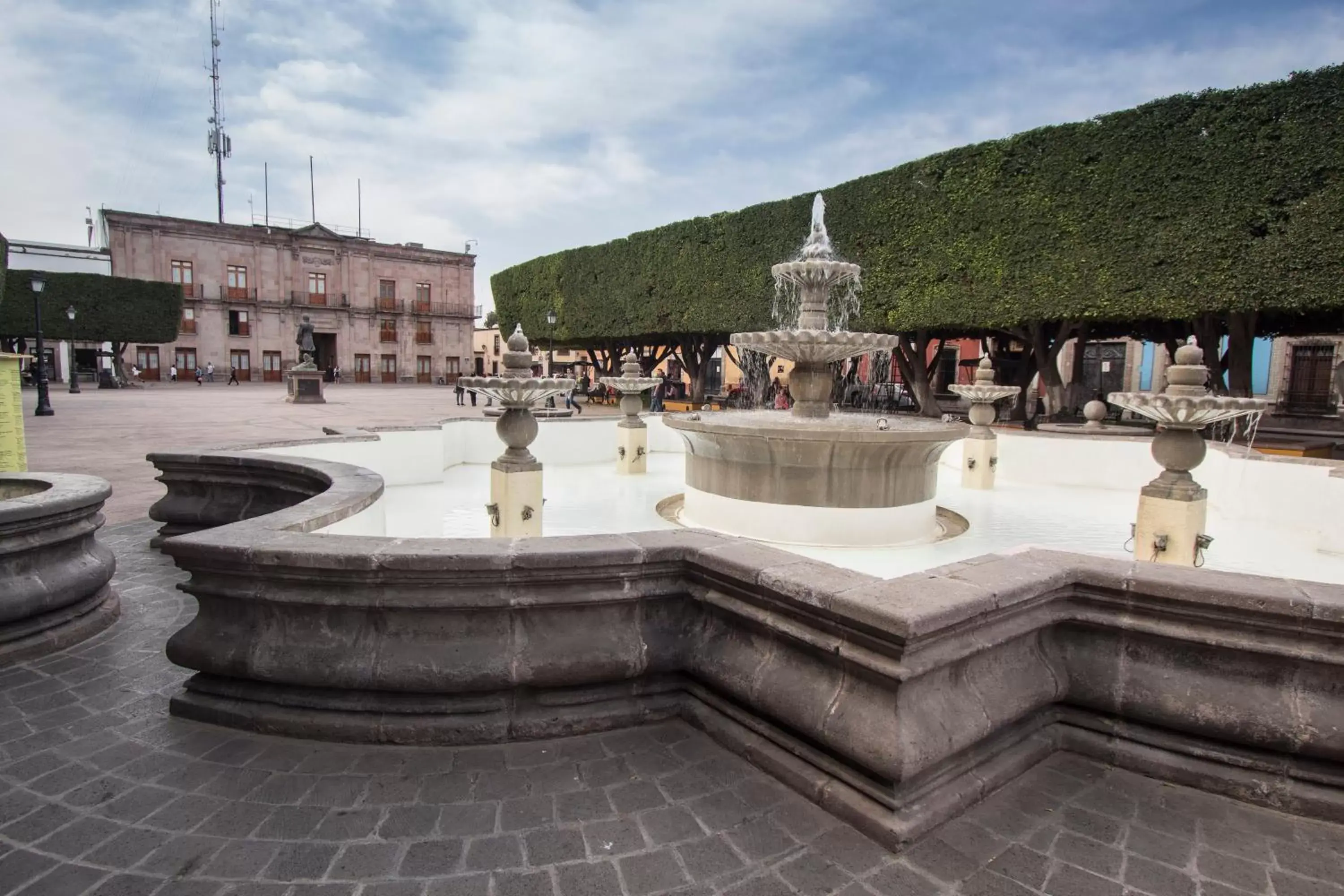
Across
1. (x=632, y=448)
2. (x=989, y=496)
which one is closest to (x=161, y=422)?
(x=632, y=448)

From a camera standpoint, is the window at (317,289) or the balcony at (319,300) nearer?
the balcony at (319,300)

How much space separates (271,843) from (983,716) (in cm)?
228

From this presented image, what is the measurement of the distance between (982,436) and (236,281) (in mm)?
53261

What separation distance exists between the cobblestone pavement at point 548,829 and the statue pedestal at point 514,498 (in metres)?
4.14

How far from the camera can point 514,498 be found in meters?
6.92

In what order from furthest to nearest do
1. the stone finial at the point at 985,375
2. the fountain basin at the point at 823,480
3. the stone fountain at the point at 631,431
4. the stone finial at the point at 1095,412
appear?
the stone finial at the point at 1095,412 < the stone fountain at the point at 631,431 < the stone finial at the point at 985,375 < the fountain basin at the point at 823,480

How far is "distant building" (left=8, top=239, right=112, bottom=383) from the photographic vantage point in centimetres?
4372

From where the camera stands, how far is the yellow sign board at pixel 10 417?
22.6 feet

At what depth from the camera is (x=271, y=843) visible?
212 centimetres

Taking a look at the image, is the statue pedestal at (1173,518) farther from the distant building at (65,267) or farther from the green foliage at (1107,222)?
the distant building at (65,267)

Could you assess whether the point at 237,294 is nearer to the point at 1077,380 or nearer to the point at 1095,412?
the point at 1077,380

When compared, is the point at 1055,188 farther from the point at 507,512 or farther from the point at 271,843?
the point at 271,843

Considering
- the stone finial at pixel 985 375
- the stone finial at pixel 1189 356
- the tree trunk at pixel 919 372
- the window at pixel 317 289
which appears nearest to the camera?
the stone finial at pixel 1189 356

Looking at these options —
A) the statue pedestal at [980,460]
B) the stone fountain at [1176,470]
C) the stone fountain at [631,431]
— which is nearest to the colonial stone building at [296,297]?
the stone fountain at [631,431]
